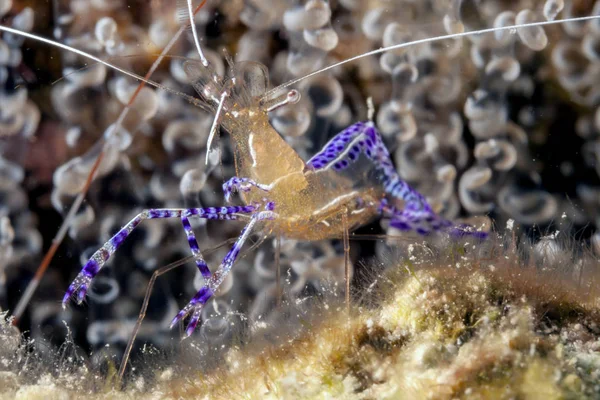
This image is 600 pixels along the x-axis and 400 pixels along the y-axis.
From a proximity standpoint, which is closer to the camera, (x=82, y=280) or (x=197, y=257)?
(x=82, y=280)

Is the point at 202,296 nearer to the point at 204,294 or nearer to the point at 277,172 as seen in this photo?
the point at 204,294

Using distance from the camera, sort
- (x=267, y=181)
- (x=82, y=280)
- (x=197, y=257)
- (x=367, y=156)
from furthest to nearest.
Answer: (x=367, y=156) < (x=267, y=181) < (x=197, y=257) < (x=82, y=280)

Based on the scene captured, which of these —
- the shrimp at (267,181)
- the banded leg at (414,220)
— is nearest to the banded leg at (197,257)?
the shrimp at (267,181)

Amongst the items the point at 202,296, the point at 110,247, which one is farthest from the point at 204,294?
the point at 110,247

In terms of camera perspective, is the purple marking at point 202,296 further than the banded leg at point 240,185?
No

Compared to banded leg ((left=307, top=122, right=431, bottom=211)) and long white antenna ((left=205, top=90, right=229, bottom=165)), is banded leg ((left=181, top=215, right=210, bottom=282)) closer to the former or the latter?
long white antenna ((left=205, top=90, right=229, bottom=165))

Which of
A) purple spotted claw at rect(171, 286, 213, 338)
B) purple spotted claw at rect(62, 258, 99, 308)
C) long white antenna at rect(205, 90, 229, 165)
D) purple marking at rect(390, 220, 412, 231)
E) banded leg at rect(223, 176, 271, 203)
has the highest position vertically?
A: long white antenna at rect(205, 90, 229, 165)

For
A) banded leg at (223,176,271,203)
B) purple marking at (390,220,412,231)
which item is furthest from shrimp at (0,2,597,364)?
purple marking at (390,220,412,231)

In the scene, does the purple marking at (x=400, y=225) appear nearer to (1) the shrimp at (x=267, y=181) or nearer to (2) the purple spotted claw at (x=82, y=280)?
(1) the shrimp at (x=267, y=181)
